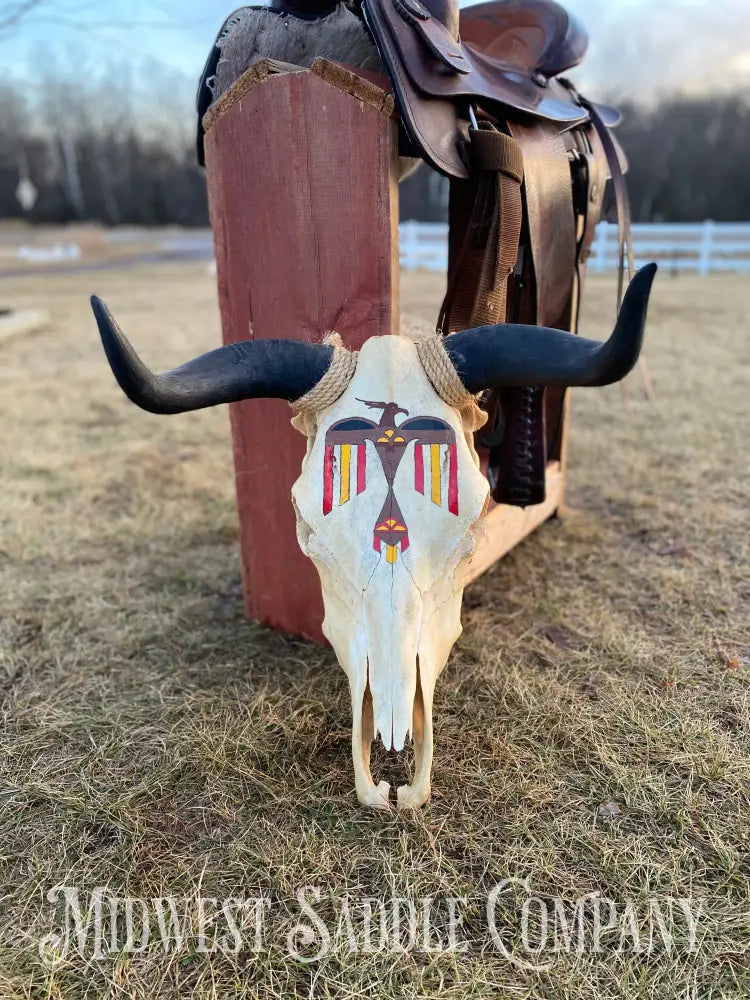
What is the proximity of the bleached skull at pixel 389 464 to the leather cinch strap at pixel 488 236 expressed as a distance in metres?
0.54

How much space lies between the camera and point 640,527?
3.78m

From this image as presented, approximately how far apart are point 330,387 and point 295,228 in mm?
797

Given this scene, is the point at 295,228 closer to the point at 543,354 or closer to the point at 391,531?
the point at 543,354

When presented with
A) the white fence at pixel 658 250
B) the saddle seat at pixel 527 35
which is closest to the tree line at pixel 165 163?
the white fence at pixel 658 250

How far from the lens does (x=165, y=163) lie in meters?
39.9

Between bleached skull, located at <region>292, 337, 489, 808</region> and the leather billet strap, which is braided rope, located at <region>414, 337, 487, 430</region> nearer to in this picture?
bleached skull, located at <region>292, 337, 489, 808</region>

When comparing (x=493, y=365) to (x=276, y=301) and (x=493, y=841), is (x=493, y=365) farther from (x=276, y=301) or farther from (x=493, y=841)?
(x=493, y=841)

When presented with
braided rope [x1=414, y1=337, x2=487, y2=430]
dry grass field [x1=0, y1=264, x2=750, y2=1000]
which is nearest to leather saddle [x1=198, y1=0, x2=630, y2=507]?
braided rope [x1=414, y1=337, x2=487, y2=430]

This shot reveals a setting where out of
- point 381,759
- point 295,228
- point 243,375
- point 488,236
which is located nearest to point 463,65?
point 488,236

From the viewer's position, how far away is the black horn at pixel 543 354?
4.84ft

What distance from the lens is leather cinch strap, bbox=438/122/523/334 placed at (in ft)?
7.23

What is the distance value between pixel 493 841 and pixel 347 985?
541 millimetres

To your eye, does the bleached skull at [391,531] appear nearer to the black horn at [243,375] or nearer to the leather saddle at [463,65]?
the black horn at [243,375]

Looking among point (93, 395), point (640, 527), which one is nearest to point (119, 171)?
point (93, 395)
